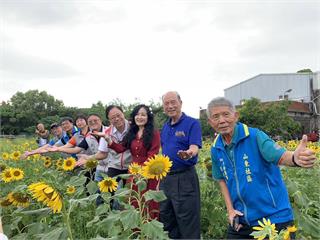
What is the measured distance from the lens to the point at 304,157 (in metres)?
1.85

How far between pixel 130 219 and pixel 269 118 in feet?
64.8

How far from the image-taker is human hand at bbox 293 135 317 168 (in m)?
1.83

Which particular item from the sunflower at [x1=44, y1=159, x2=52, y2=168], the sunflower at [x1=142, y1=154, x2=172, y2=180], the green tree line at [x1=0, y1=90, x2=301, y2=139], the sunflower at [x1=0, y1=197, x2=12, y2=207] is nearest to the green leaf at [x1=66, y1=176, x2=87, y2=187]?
the sunflower at [x1=142, y1=154, x2=172, y2=180]

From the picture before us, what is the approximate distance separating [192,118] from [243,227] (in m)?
1.13

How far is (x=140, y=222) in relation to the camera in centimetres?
192

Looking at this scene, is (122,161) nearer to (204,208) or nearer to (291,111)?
(204,208)

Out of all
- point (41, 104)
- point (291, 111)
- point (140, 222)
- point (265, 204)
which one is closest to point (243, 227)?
point (265, 204)

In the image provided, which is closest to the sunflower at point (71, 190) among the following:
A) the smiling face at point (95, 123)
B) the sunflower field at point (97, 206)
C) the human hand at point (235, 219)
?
the sunflower field at point (97, 206)

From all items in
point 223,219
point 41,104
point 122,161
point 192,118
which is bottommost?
point 223,219

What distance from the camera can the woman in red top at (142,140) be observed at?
3.38 meters

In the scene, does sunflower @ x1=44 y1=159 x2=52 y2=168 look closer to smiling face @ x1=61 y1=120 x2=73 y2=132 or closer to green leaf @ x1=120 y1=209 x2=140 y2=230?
smiling face @ x1=61 y1=120 x2=73 y2=132

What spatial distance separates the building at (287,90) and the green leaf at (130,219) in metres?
29.4

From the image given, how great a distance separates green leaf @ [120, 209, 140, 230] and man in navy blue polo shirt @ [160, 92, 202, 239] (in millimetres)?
1218

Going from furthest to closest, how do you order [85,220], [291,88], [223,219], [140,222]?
1. [291,88]
2. [223,219]
3. [85,220]
4. [140,222]
